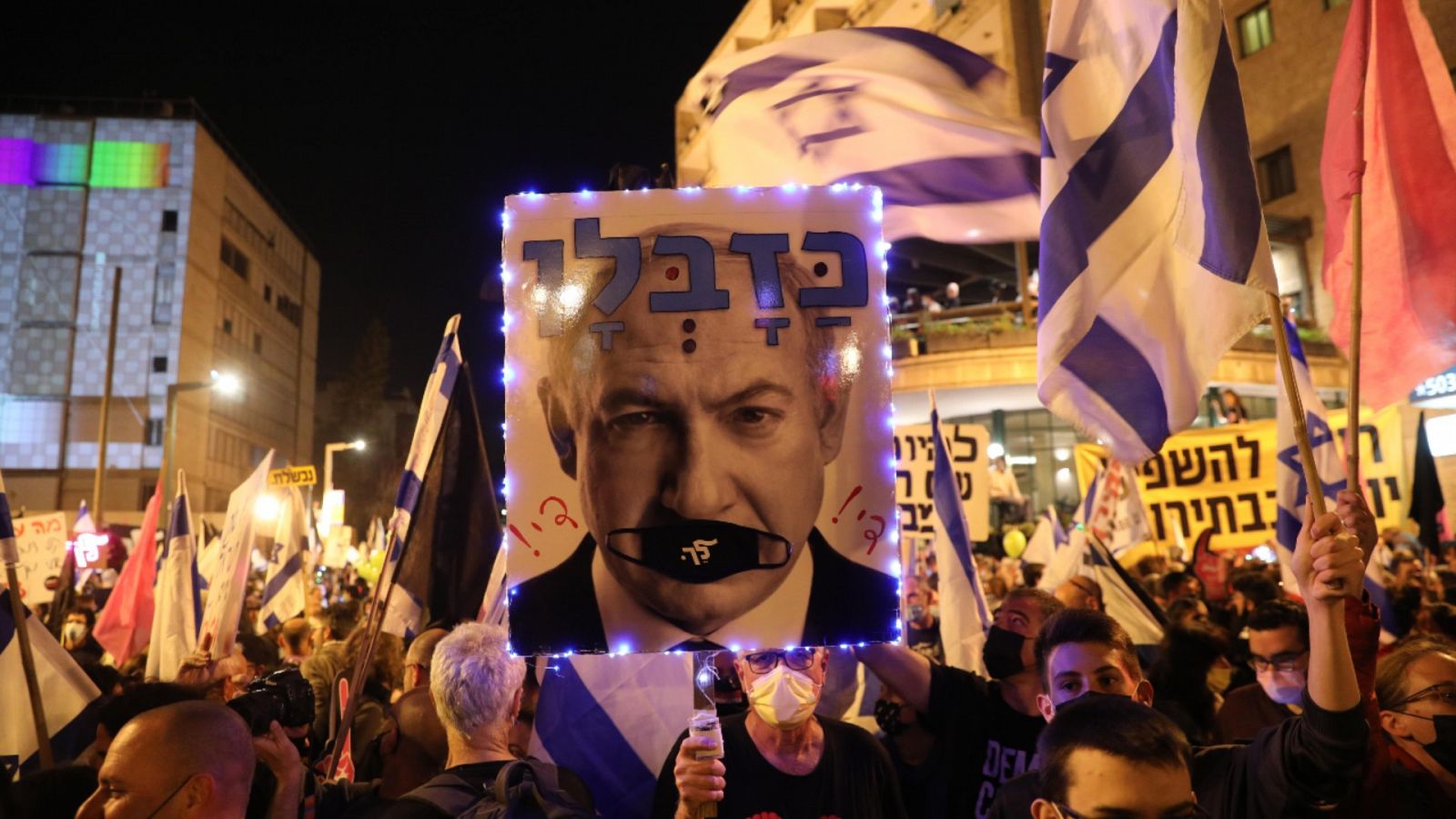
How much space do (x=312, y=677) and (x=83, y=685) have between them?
1666mm

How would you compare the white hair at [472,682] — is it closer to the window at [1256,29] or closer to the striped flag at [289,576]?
the striped flag at [289,576]

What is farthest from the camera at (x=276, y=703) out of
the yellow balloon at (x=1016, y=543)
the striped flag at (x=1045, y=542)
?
the yellow balloon at (x=1016, y=543)

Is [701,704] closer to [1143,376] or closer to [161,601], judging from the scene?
[1143,376]

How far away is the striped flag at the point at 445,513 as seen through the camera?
17.7ft

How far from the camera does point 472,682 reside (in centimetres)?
367

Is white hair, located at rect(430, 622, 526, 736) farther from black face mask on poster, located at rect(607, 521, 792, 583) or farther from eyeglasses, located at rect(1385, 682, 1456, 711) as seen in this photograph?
eyeglasses, located at rect(1385, 682, 1456, 711)

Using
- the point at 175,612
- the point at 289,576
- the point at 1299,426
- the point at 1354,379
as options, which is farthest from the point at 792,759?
the point at 289,576

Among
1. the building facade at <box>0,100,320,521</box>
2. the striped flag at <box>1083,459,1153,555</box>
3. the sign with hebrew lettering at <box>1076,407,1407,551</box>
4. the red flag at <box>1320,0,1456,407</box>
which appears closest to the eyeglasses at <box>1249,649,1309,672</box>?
the red flag at <box>1320,0,1456,407</box>

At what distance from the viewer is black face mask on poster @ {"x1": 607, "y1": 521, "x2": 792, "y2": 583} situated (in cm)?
340

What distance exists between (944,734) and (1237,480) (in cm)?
903

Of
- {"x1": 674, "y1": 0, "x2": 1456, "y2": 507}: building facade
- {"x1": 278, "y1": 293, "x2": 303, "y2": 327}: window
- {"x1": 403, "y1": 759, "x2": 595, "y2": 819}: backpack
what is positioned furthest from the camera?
{"x1": 278, "y1": 293, "x2": 303, "y2": 327}: window

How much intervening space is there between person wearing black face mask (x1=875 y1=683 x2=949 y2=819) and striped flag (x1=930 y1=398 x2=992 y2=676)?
7.56ft

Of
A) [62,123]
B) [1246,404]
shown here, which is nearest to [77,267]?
[62,123]

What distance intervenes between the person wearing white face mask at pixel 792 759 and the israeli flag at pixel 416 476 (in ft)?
6.81
